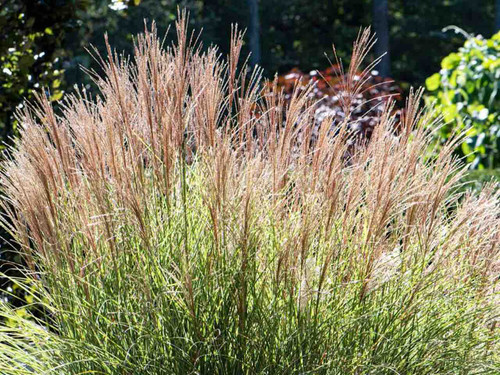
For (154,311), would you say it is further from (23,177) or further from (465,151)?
(465,151)

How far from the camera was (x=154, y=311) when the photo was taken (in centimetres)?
199

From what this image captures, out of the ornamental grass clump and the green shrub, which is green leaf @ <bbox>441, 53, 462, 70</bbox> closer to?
the green shrub

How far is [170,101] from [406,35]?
22534 mm

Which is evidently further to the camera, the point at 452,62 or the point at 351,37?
the point at 351,37

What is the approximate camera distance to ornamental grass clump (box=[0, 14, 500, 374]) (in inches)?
77.7

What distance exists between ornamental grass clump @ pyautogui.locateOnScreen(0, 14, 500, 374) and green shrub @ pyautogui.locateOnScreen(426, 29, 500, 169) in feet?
12.3

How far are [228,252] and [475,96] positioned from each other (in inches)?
199

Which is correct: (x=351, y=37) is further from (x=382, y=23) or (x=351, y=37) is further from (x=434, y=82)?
(x=434, y=82)

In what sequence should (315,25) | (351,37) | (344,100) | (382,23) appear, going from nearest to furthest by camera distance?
(344,100), (382,23), (351,37), (315,25)

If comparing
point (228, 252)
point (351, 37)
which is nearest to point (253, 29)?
point (351, 37)

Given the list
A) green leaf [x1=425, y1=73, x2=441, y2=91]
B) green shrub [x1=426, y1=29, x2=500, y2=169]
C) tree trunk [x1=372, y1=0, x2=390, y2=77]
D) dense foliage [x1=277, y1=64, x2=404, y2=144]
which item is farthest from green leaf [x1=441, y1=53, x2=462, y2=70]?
tree trunk [x1=372, y1=0, x2=390, y2=77]

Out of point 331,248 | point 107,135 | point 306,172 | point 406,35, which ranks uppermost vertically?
point 107,135

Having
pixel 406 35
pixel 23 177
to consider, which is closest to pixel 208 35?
pixel 406 35

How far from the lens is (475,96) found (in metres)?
6.44
